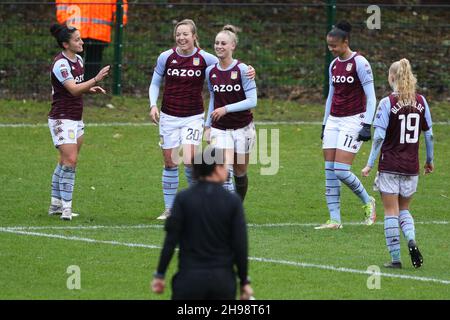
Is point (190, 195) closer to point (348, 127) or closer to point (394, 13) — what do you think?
point (348, 127)

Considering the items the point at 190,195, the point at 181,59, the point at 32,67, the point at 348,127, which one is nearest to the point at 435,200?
the point at 348,127

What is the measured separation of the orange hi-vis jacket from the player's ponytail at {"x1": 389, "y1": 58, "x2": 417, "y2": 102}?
39.6 feet

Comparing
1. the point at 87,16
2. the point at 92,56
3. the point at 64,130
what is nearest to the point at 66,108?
the point at 64,130

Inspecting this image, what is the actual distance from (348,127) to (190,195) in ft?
18.9

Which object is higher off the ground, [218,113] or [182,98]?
[182,98]

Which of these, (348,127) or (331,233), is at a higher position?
(348,127)

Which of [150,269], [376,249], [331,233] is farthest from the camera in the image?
[331,233]

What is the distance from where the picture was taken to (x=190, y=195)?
7.82 meters

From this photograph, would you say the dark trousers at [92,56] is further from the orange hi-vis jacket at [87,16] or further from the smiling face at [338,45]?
the smiling face at [338,45]

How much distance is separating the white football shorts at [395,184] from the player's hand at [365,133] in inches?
60.1

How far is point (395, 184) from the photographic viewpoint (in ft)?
36.8

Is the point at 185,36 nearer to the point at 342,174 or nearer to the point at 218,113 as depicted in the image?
the point at 218,113

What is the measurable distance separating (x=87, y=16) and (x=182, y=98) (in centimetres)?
905

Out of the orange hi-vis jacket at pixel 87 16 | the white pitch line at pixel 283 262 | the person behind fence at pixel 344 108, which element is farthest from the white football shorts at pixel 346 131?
the orange hi-vis jacket at pixel 87 16
